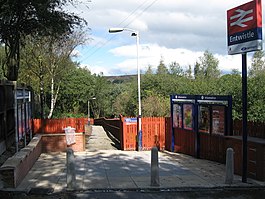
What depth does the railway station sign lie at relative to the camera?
28.2ft

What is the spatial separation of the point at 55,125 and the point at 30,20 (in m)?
4.95

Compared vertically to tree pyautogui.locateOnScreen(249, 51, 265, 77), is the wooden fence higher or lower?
lower

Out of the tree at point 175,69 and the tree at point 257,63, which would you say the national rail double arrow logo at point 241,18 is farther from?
the tree at point 175,69

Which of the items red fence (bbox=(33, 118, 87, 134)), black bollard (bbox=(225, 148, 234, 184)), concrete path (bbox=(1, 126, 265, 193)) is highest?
red fence (bbox=(33, 118, 87, 134))

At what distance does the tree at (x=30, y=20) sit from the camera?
42.2 feet

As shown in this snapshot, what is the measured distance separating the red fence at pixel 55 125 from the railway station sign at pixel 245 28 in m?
8.75

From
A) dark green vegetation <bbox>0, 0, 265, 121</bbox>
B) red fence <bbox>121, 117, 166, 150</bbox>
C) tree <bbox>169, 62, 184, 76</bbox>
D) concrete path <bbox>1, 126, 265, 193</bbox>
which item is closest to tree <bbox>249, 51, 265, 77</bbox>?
dark green vegetation <bbox>0, 0, 265, 121</bbox>

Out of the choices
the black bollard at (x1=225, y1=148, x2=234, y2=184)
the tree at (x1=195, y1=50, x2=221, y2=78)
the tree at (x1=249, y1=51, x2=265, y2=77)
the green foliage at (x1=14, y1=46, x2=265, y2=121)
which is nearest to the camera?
the black bollard at (x1=225, y1=148, x2=234, y2=184)

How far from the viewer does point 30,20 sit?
47.1 feet

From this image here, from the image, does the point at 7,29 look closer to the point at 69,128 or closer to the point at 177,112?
the point at 69,128

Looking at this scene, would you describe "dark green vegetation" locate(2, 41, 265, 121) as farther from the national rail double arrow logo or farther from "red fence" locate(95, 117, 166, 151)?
the national rail double arrow logo

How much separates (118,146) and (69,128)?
4287 millimetres

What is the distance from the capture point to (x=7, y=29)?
44.6ft

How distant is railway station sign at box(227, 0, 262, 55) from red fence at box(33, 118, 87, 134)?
8.75 m
